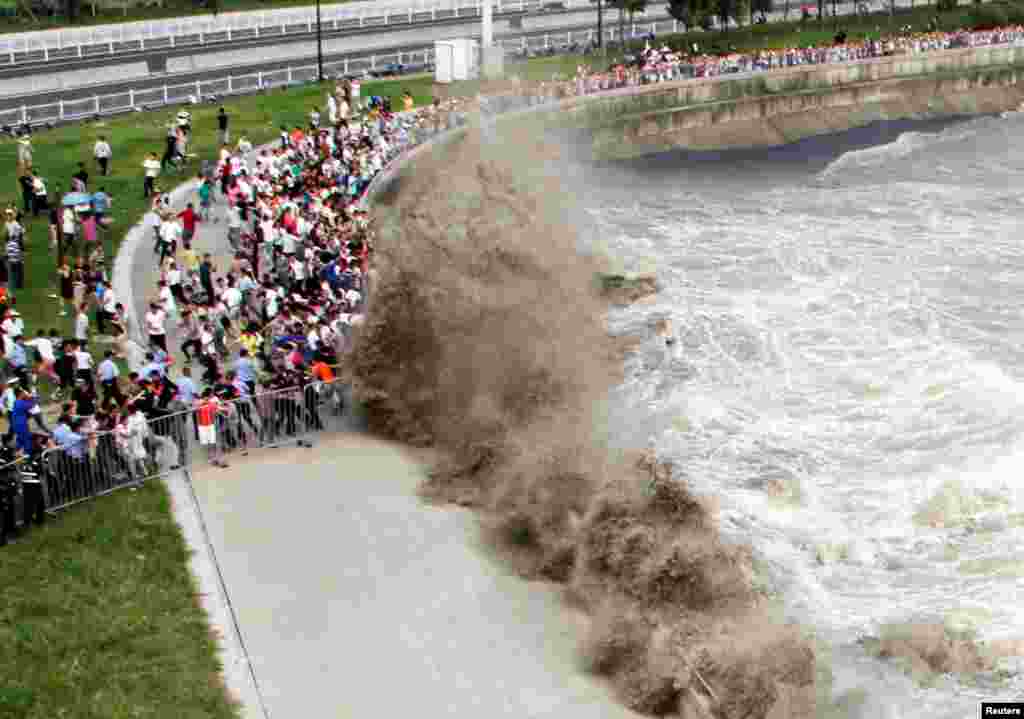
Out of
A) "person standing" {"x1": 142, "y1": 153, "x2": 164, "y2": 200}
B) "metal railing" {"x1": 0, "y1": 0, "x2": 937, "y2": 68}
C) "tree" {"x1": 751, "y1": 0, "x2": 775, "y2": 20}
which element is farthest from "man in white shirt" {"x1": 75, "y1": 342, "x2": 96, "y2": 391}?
"tree" {"x1": 751, "y1": 0, "x2": 775, "y2": 20}

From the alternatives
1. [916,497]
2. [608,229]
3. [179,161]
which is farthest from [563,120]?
[916,497]

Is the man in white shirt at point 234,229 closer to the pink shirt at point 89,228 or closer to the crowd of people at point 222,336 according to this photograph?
the crowd of people at point 222,336

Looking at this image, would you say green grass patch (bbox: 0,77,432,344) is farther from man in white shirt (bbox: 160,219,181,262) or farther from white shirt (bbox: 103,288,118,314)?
man in white shirt (bbox: 160,219,181,262)

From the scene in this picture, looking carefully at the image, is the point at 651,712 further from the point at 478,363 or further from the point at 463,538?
the point at 478,363

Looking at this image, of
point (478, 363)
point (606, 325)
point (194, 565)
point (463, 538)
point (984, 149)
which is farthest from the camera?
point (984, 149)

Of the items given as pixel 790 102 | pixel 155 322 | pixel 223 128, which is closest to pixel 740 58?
pixel 790 102

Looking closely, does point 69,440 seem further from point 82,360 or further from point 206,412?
point 82,360
